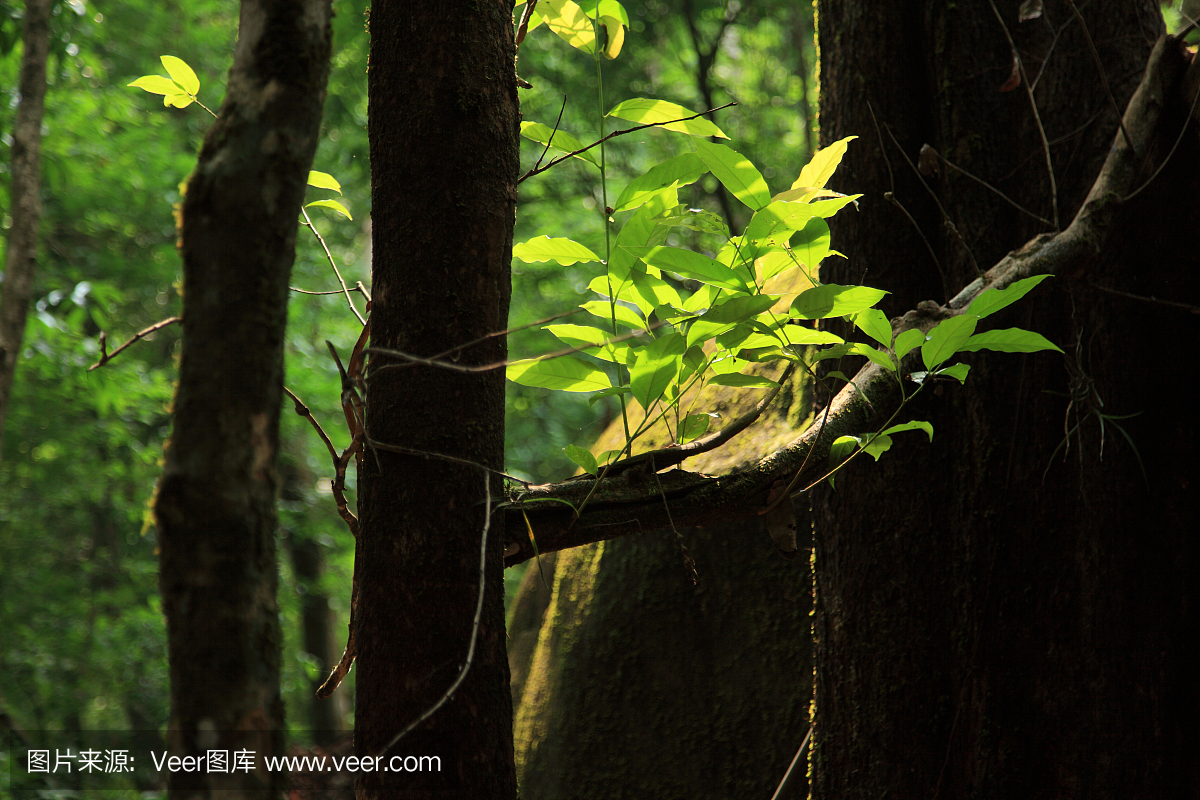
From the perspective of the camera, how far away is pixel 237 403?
0.62m

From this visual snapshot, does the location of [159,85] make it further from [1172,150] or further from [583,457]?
[1172,150]

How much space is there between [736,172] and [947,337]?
0.41 metres

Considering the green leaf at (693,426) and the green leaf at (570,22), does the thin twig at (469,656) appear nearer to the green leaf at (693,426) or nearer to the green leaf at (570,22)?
the green leaf at (693,426)

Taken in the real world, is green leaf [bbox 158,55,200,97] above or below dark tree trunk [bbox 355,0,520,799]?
above

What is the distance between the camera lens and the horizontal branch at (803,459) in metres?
1.10

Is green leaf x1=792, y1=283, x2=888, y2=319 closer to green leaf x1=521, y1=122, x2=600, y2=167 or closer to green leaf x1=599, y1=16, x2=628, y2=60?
green leaf x1=521, y1=122, x2=600, y2=167

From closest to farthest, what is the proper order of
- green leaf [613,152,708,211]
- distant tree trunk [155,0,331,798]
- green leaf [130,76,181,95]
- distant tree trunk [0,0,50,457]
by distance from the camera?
distant tree trunk [155,0,331,798] < green leaf [613,152,708,211] < green leaf [130,76,181,95] < distant tree trunk [0,0,50,457]

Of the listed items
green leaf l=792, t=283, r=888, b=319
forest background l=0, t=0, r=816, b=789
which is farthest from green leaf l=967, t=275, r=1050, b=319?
forest background l=0, t=0, r=816, b=789

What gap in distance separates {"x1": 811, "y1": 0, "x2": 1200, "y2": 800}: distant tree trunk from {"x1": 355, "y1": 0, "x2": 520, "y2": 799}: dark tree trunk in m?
1.04

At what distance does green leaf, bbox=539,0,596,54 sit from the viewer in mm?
1246

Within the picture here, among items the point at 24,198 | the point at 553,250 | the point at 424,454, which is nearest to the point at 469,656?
the point at 424,454

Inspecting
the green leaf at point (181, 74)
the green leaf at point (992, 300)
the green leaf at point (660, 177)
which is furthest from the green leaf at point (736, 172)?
the green leaf at point (181, 74)

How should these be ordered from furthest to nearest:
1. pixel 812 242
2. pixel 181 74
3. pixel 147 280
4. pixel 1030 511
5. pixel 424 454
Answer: pixel 147 280
pixel 1030 511
pixel 181 74
pixel 812 242
pixel 424 454

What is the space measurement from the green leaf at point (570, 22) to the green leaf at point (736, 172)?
318 mm
